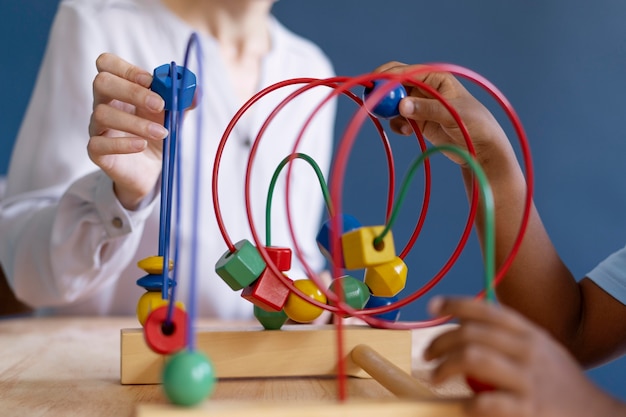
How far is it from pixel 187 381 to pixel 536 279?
47 cm

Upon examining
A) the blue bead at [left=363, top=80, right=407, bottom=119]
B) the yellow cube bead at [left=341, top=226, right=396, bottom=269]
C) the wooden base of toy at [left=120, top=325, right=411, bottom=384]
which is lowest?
the wooden base of toy at [left=120, top=325, right=411, bottom=384]

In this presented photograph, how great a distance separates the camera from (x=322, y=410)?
1.36 feet

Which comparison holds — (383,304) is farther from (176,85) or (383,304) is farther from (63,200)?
(63,200)

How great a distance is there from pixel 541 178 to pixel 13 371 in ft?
5.18

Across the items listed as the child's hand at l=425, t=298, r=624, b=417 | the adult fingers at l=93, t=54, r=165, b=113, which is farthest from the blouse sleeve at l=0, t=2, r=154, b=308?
the child's hand at l=425, t=298, r=624, b=417

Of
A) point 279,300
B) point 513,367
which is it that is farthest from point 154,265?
point 513,367

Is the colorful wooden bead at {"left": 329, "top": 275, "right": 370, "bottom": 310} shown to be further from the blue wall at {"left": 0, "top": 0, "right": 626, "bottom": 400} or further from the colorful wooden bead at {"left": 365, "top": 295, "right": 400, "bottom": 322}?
the blue wall at {"left": 0, "top": 0, "right": 626, "bottom": 400}

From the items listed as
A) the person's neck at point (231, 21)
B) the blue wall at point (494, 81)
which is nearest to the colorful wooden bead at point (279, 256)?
the person's neck at point (231, 21)

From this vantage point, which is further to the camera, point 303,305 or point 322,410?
point 303,305

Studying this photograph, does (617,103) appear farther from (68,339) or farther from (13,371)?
(13,371)

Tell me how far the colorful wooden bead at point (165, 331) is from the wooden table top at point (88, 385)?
8 centimetres

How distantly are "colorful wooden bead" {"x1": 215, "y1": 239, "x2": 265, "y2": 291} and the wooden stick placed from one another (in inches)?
5.0

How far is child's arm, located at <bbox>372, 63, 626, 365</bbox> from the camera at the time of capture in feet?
2.43

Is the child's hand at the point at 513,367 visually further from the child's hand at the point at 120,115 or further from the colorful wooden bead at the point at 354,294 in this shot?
the child's hand at the point at 120,115
